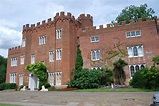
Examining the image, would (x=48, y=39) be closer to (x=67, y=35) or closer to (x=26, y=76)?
(x=67, y=35)

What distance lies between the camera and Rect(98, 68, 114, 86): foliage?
87.8 feet

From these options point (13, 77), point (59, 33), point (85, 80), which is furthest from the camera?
point (13, 77)

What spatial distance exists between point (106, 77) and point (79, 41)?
8459mm

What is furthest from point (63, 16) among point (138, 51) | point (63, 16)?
point (138, 51)

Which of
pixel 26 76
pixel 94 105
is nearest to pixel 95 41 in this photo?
pixel 26 76

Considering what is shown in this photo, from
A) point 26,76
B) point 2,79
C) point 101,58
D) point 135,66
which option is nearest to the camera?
point 135,66

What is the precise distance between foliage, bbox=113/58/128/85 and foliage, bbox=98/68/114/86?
0.92 meters

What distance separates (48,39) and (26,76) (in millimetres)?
8354

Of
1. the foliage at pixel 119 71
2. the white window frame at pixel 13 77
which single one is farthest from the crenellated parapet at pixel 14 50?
the foliage at pixel 119 71

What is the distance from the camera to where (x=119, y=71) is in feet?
89.7

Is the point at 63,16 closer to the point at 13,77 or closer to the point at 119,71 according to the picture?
the point at 119,71

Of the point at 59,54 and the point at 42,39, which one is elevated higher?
the point at 42,39

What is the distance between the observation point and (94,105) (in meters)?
13.2

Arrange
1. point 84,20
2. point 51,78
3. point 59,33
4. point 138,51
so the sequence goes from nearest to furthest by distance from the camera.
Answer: point 138,51 → point 51,78 → point 59,33 → point 84,20
